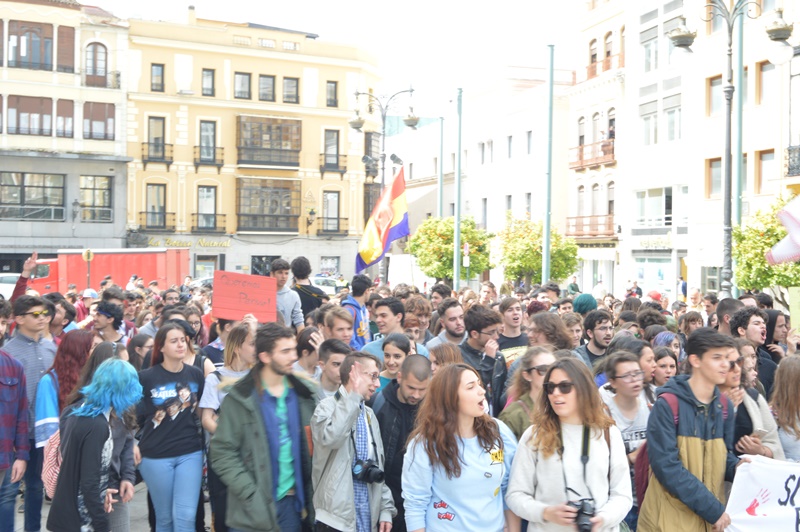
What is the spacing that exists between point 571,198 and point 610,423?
127 feet

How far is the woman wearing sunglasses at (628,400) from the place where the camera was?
19.8 ft

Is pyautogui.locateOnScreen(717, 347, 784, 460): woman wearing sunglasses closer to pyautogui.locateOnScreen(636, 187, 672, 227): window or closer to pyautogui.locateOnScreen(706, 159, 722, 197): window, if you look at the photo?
pyautogui.locateOnScreen(706, 159, 722, 197): window

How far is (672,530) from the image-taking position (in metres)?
5.08

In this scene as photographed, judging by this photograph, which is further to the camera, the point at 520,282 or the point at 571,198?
the point at 571,198

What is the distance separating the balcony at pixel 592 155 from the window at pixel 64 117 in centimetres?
2541

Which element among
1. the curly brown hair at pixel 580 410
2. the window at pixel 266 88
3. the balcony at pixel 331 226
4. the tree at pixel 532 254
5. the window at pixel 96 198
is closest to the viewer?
the curly brown hair at pixel 580 410

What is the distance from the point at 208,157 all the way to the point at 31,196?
9.67m

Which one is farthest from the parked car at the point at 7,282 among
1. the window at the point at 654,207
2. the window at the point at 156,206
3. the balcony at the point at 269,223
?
the window at the point at 654,207

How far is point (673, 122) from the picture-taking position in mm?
33594

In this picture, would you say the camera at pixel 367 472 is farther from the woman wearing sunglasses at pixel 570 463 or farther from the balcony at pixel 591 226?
the balcony at pixel 591 226

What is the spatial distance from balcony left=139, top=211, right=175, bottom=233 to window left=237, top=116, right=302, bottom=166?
520cm

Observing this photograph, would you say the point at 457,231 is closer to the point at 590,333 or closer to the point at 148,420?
the point at 590,333

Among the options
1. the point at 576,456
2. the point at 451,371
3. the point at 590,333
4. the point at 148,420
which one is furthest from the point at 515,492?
the point at 590,333

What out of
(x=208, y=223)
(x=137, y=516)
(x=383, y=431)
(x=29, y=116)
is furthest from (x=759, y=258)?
(x=29, y=116)
